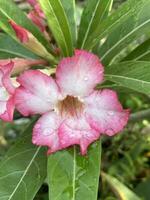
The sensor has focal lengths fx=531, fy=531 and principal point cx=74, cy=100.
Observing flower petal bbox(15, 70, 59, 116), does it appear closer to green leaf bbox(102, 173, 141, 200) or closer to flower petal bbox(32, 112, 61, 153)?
flower petal bbox(32, 112, 61, 153)

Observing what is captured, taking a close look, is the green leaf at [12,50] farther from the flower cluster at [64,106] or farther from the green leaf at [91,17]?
the flower cluster at [64,106]

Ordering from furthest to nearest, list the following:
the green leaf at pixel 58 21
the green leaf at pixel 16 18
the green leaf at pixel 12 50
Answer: the green leaf at pixel 12 50, the green leaf at pixel 16 18, the green leaf at pixel 58 21

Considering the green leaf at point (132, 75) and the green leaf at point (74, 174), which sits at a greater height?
the green leaf at point (132, 75)

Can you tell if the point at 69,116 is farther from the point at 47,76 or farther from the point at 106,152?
the point at 106,152

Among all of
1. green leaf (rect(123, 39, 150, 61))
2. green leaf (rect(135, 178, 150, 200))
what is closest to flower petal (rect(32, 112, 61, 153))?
green leaf (rect(123, 39, 150, 61))

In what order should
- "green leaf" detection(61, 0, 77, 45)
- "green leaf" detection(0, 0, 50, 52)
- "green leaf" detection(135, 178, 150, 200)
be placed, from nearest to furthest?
"green leaf" detection(0, 0, 50, 52) → "green leaf" detection(61, 0, 77, 45) → "green leaf" detection(135, 178, 150, 200)

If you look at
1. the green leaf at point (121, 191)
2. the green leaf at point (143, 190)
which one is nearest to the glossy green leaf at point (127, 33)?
the green leaf at point (121, 191)
